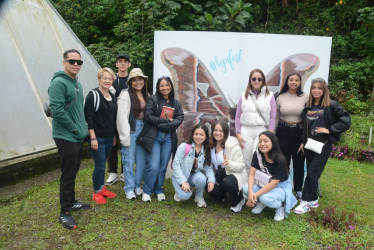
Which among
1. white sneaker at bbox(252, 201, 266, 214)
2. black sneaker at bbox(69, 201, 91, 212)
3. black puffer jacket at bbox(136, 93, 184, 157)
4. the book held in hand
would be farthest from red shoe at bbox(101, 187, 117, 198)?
white sneaker at bbox(252, 201, 266, 214)

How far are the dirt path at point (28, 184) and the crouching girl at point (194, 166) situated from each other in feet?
6.90

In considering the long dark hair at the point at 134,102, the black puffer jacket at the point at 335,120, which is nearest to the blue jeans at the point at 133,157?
the long dark hair at the point at 134,102

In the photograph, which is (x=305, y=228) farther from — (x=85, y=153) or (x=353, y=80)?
(x=353, y=80)

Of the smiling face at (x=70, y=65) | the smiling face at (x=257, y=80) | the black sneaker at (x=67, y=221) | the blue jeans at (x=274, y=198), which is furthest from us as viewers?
the smiling face at (x=257, y=80)

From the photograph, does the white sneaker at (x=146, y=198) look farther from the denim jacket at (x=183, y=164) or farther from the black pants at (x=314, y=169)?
the black pants at (x=314, y=169)

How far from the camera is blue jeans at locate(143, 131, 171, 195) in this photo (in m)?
3.85

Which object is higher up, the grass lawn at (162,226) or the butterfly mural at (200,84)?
the butterfly mural at (200,84)

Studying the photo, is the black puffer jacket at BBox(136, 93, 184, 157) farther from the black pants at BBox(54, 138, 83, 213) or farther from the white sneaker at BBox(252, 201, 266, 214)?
the white sneaker at BBox(252, 201, 266, 214)

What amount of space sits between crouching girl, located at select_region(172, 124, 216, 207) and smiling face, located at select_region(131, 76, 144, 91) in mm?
900

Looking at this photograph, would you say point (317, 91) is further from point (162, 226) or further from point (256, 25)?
point (256, 25)

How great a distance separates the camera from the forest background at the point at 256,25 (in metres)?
7.29

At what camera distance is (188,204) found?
3.91m

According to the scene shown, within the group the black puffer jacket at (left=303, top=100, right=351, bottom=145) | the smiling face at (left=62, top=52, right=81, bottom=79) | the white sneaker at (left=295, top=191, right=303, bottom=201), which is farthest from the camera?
the white sneaker at (left=295, top=191, right=303, bottom=201)

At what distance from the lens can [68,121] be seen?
2.96 m
